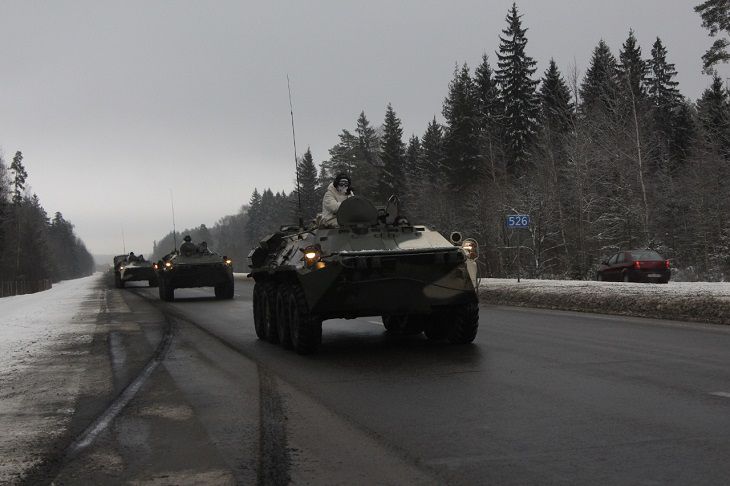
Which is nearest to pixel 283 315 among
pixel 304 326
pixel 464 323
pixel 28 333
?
pixel 304 326

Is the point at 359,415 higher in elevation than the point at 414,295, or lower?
lower

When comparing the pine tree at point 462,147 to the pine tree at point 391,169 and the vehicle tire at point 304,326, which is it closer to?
the pine tree at point 391,169

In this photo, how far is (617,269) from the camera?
83.9ft

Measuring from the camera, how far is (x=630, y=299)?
52.7 ft

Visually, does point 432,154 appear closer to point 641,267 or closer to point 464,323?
point 641,267

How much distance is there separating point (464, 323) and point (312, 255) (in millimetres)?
2392

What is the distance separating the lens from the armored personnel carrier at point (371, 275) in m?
9.34

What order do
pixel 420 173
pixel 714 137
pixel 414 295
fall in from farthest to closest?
pixel 420 173
pixel 714 137
pixel 414 295

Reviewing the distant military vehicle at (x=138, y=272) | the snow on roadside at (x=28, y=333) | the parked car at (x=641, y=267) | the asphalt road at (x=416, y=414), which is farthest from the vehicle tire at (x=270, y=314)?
the distant military vehicle at (x=138, y=272)

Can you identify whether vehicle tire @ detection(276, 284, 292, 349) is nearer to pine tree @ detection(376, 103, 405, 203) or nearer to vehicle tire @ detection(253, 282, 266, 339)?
vehicle tire @ detection(253, 282, 266, 339)

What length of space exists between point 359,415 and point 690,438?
2.48 meters

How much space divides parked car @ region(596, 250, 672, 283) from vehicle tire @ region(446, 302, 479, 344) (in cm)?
1607

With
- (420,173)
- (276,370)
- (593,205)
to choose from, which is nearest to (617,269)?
(593,205)

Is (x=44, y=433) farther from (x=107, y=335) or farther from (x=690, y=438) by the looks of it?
(x=107, y=335)
